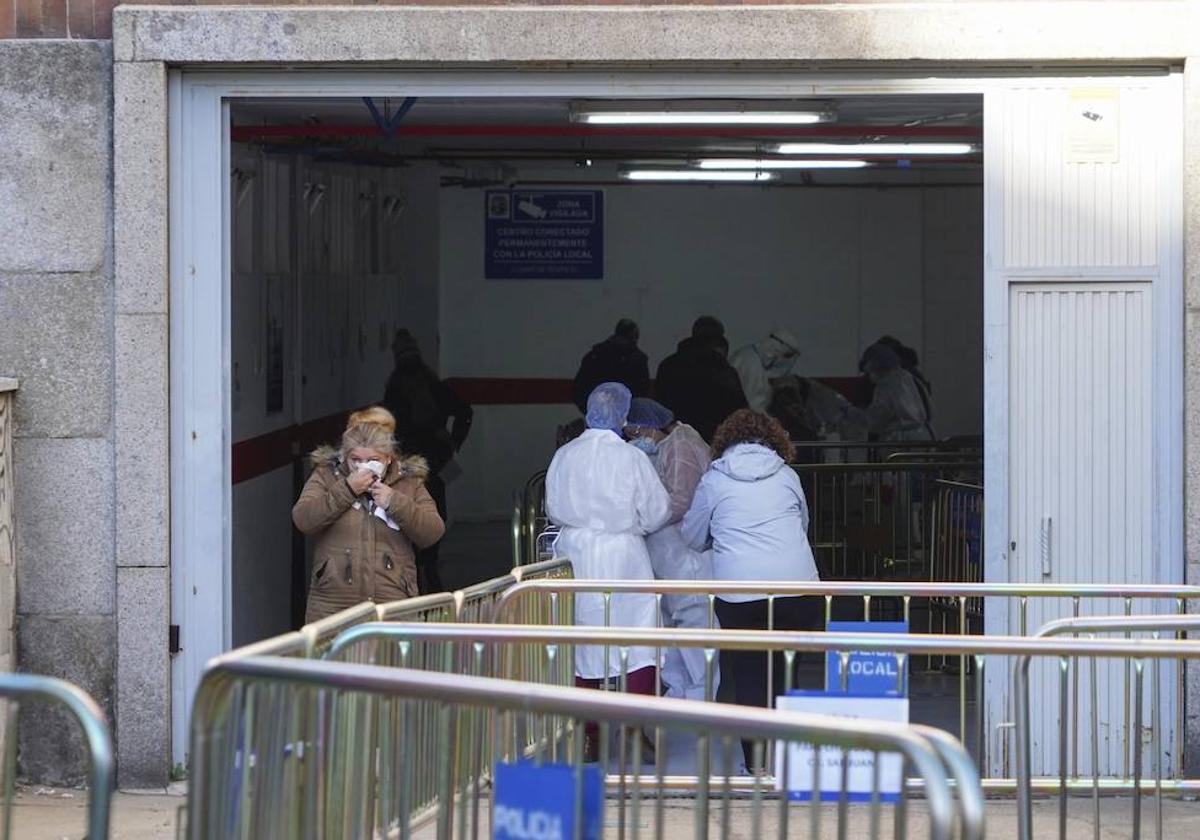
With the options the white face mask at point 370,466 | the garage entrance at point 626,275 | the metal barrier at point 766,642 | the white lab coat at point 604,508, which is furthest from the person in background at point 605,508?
the garage entrance at point 626,275

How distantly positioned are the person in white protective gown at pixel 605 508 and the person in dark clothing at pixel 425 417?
14.2 feet

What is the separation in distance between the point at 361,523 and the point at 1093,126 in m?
3.50

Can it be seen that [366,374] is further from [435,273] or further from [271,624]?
[271,624]

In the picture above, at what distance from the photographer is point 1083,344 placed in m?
8.23

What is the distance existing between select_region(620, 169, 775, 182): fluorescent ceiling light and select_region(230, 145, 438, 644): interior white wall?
220 cm

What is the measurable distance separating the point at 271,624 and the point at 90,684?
11.1 feet

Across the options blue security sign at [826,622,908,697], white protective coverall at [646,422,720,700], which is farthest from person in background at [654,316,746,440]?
blue security sign at [826,622,908,697]

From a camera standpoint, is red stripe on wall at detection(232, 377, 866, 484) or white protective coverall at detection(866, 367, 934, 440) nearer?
red stripe on wall at detection(232, 377, 866, 484)

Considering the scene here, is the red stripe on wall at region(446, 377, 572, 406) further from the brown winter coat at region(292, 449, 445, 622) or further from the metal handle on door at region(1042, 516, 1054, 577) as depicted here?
the brown winter coat at region(292, 449, 445, 622)

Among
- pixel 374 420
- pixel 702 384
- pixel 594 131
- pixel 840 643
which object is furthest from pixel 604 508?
pixel 702 384

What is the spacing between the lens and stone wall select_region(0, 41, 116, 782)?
8117mm

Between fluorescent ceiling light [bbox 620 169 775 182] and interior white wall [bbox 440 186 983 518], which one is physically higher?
fluorescent ceiling light [bbox 620 169 775 182]

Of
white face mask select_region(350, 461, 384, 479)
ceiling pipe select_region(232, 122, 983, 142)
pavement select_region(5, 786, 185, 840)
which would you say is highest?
ceiling pipe select_region(232, 122, 983, 142)

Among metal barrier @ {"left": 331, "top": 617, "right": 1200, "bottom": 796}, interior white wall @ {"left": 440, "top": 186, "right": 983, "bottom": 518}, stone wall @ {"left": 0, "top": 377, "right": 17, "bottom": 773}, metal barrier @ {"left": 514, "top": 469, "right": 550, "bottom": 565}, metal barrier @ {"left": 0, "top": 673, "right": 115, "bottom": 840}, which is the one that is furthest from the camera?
interior white wall @ {"left": 440, "top": 186, "right": 983, "bottom": 518}
